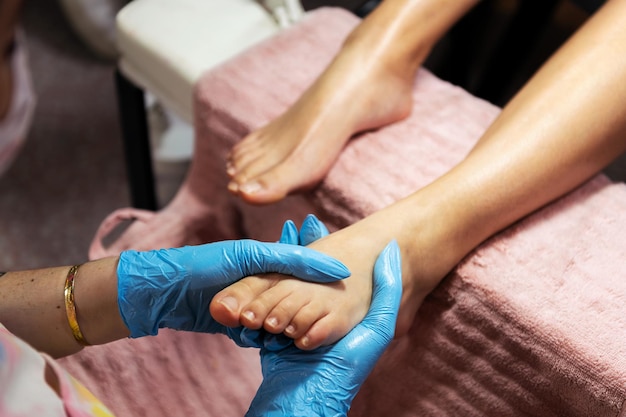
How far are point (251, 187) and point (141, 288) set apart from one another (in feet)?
0.76

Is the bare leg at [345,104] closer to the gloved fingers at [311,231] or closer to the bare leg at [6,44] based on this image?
Answer: the gloved fingers at [311,231]

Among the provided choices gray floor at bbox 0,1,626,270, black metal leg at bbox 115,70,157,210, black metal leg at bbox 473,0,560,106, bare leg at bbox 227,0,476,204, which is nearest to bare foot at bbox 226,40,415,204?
bare leg at bbox 227,0,476,204

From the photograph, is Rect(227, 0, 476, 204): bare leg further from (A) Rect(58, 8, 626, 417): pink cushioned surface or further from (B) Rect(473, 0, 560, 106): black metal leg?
(B) Rect(473, 0, 560, 106): black metal leg

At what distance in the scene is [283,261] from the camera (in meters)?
0.72

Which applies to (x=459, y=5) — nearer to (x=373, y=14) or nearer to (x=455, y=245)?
(x=373, y=14)

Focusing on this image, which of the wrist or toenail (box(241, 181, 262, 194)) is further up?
toenail (box(241, 181, 262, 194))

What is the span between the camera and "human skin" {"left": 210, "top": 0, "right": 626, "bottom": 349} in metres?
0.80

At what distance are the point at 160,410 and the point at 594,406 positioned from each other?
0.52 metres

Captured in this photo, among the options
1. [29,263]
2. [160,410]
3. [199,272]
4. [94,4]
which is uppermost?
[199,272]

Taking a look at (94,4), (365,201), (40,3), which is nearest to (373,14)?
(365,201)

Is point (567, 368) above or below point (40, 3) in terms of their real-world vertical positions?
above

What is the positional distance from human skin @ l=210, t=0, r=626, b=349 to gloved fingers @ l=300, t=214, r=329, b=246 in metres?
0.03

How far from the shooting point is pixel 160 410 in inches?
32.2

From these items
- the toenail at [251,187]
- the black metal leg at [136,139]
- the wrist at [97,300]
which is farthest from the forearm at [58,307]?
the black metal leg at [136,139]
